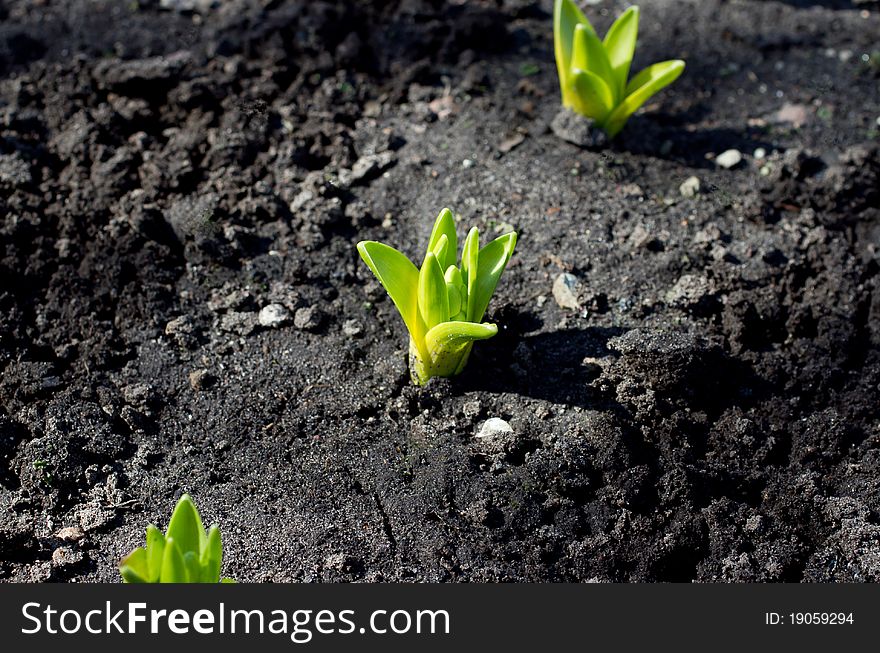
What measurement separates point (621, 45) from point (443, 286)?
1.53 m

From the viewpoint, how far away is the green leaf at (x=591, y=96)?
348cm

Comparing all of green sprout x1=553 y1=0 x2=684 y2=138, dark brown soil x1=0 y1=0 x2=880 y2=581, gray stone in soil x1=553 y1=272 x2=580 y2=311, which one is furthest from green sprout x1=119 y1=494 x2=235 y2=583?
green sprout x1=553 y1=0 x2=684 y2=138

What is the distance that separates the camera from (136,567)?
7.03 feet

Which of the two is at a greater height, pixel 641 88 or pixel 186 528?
pixel 641 88

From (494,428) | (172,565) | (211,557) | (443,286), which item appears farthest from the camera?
(494,428)

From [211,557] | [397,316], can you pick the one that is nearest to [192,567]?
[211,557]

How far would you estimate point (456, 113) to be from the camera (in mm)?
3916

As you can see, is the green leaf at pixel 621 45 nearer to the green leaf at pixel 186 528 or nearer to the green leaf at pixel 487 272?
the green leaf at pixel 487 272

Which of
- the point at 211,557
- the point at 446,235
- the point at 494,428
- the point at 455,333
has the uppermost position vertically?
the point at 446,235

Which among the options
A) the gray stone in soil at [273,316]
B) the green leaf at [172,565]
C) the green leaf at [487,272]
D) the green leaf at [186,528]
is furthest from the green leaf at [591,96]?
the green leaf at [172,565]

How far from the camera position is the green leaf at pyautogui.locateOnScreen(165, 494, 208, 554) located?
216cm

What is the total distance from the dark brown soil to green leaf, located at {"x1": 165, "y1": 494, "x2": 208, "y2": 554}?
40 centimetres

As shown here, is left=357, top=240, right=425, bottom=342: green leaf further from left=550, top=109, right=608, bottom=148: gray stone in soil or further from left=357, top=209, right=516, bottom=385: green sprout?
left=550, top=109, right=608, bottom=148: gray stone in soil

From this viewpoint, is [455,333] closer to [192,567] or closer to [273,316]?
[273,316]
